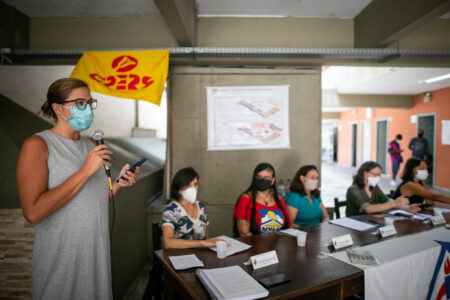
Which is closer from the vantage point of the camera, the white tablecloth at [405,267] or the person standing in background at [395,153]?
the white tablecloth at [405,267]

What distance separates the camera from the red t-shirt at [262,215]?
239 centimetres

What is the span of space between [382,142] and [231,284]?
10831 millimetres

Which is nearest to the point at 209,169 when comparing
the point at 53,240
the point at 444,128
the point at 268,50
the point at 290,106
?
the point at 290,106

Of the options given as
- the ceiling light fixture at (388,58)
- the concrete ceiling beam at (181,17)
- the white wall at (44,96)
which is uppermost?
the concrete ceiling beam at (181,17)

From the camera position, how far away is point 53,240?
1175 mm

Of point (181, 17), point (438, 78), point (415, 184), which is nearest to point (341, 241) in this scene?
point (415, 184)

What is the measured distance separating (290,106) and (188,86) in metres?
1.41

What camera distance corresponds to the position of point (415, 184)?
3.16 m

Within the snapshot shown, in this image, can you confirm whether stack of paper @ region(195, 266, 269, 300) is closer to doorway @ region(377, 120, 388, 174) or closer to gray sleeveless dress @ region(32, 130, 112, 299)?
gray sleeveless dress @ region(32, 130, 112, 299)

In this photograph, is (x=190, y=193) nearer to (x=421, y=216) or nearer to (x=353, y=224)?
(x=353, y=224)

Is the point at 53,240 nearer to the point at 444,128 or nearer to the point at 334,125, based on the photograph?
the point at 444,128

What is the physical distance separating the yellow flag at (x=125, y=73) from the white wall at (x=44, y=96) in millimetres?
440

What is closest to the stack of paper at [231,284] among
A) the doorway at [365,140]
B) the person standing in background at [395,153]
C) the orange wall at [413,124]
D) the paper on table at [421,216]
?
the paper on table at [421,216]

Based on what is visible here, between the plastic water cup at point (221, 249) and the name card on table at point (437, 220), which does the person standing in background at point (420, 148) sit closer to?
the name card on table at point (437, 220)
